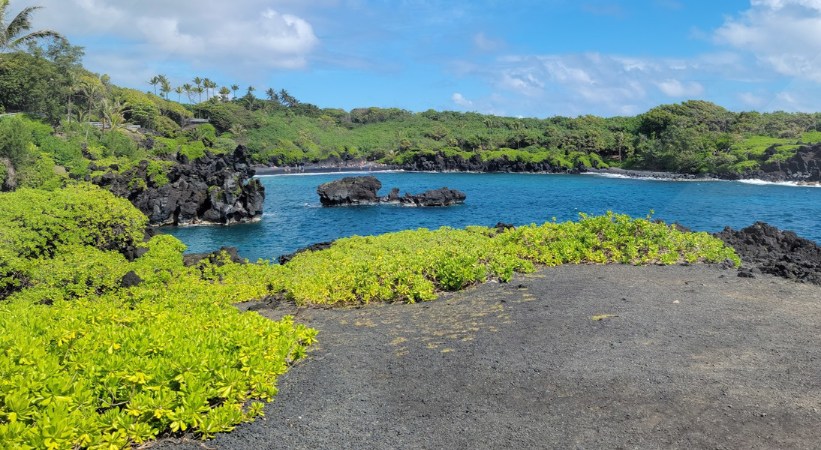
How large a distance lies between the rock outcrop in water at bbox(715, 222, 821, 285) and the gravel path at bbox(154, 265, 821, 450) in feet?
12.3

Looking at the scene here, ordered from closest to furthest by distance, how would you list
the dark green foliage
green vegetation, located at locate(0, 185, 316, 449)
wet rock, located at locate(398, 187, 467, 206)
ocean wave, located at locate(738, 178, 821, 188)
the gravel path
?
green vegetation, located at locate(0, 185, 316, 449) → the gravel path → the dark green foliage → wet rock, located at locate(398, 187, 467, 206) → ocean wave, located at locate(738, 178, 821, 188)

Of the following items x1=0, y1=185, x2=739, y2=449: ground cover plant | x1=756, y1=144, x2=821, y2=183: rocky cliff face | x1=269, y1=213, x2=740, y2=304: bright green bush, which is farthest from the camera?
x1=756, y1=144, x2=821, y2=183: rocky cliff face

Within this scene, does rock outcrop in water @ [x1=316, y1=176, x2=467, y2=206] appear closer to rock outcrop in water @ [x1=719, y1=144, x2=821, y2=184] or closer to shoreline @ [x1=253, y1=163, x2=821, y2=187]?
shoreline @ [x1=253, y1=163, x2=821, y2=187]

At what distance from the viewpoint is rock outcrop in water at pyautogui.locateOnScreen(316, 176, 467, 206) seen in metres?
66.0

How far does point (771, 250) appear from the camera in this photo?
21.3 metres

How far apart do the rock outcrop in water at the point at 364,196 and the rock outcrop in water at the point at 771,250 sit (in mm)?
43743

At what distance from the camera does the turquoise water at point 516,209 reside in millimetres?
46969

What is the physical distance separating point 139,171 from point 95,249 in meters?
36.1

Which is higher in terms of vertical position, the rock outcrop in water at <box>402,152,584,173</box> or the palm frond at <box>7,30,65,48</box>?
the palm frond at <box>7,30,65,48</box>

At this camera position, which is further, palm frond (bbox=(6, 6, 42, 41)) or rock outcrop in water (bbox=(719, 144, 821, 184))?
rock outcrop in water (bbox=(719, 144, 821, 184))

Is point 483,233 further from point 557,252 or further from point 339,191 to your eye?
point 339,191

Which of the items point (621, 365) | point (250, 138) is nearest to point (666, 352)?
point (621, 365)

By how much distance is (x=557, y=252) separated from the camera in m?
17.2

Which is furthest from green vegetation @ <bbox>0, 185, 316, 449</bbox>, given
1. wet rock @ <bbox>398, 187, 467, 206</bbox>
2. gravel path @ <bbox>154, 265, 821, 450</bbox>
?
wet rock @ <bbox>398, 187, 467, 206</bbox>
